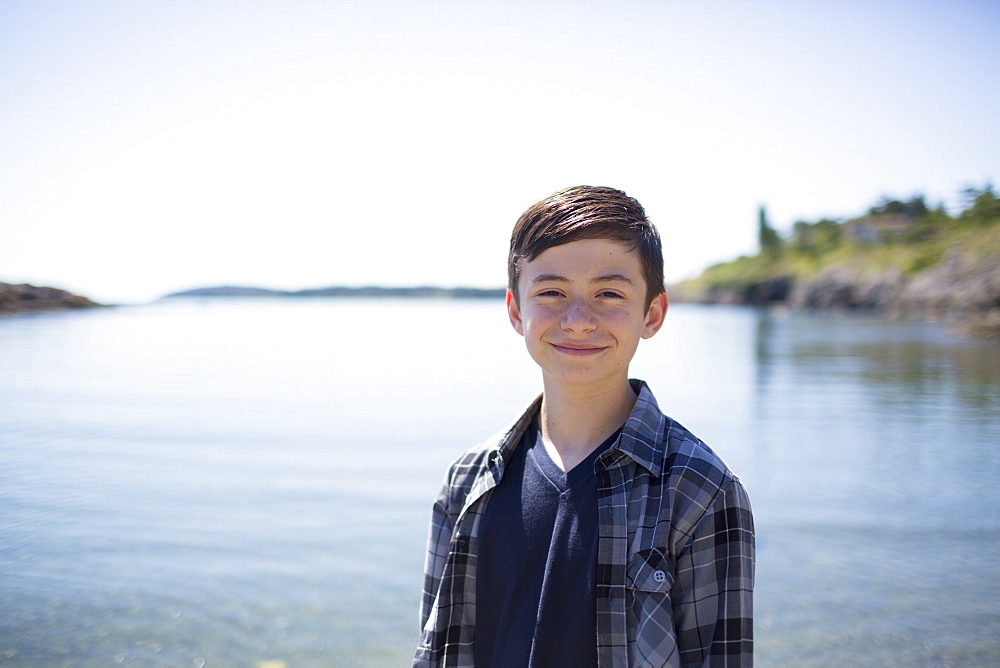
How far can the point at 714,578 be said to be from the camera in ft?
5.32

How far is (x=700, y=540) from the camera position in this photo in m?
1.63

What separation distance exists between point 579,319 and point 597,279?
126mm

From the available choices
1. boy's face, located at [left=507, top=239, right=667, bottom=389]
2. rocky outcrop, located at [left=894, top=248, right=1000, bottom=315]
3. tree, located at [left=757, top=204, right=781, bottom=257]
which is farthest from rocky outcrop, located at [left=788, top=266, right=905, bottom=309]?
boy's face, located at [left=507, top=239, right=667, bottom=389]

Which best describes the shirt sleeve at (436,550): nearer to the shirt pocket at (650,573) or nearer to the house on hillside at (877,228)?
the shirt pocket at (650,573)

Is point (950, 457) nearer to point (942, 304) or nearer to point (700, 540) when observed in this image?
point (700, 540)

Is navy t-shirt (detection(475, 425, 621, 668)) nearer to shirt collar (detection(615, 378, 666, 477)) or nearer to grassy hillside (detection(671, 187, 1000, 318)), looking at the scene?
shirt collar (detection(615, 378, 666, 477))

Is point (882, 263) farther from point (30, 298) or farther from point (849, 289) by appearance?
point (30, 298)

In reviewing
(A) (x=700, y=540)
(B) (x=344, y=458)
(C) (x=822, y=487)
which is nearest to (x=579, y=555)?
(A) (x=700, y=540)

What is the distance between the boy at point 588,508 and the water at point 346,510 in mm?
2249

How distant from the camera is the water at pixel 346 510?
4.01 metres

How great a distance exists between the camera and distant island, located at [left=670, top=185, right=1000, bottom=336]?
37094 mm

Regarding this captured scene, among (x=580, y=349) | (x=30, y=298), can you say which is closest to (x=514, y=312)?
(x=580, y=349)

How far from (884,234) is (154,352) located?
74496mm

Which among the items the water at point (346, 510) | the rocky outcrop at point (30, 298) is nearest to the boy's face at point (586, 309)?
the water at point (346, 510)
